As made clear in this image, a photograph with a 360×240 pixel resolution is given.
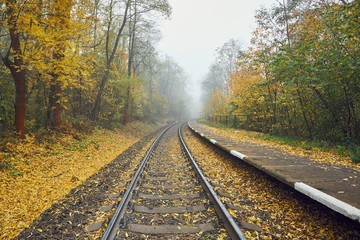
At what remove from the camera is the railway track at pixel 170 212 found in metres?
3.20

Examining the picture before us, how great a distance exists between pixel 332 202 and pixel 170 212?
253 cm

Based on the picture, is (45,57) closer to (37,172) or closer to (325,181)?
(37,172)

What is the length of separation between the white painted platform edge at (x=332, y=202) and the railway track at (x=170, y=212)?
1289 mm

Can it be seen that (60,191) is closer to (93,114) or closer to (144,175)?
(144,175)

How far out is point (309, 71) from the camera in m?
8.16

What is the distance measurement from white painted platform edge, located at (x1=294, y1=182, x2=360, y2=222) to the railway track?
1.29 meters

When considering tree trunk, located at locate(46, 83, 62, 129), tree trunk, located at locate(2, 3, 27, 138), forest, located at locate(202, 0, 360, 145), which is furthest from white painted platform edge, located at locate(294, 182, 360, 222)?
tree trunk, located at locate(46, 83, 62, 129)

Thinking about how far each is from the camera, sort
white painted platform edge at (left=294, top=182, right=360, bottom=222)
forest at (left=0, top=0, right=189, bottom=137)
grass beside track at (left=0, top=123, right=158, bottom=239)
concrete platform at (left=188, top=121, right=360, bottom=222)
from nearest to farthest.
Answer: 1. white painted platform edge at (left=294, top=182, right=360, bottom=222)
2. concrete platform at (left=188, top=121, right=360, bottom=222)
3. grass beside track at (left=0, top=123, right=158, bottom=239)
4. forest at (left=0, top=0, right=189, bottom=137)

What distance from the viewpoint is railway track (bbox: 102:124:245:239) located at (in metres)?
3.20

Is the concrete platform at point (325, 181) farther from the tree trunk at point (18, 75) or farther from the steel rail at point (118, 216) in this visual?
the tree trunk at point (18, 75)

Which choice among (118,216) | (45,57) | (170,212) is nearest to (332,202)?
(170,212)

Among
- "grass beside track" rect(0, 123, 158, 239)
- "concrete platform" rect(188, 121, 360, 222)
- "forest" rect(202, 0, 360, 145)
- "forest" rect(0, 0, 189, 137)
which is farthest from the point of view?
"forest" rect(202, 0, 360, 145)

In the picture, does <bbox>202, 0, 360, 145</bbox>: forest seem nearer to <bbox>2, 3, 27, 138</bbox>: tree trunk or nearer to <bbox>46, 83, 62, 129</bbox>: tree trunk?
<bbox>2, 3, 27, 138</bbox>: tree trunk

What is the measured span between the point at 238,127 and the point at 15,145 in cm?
1854
